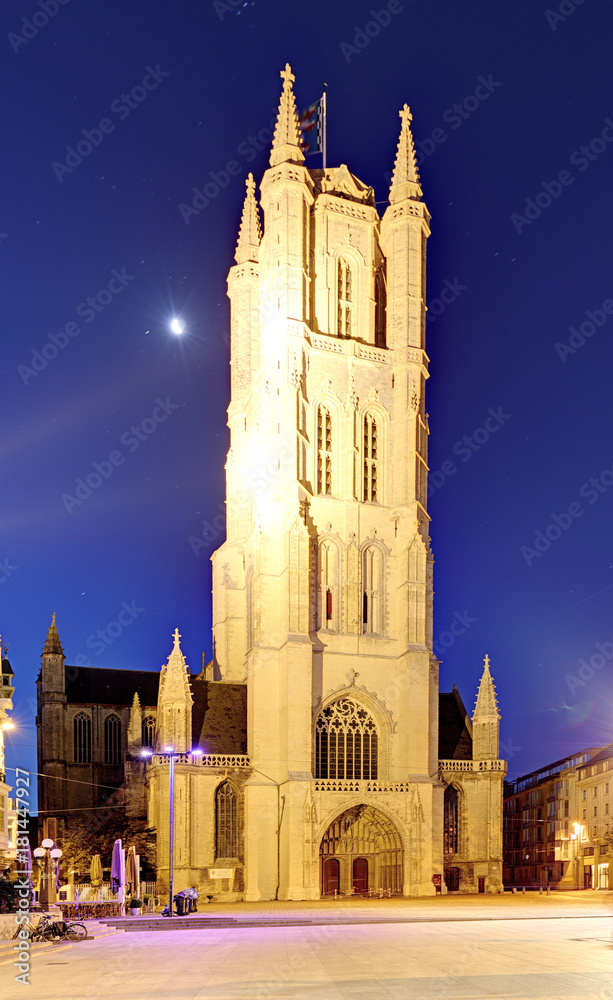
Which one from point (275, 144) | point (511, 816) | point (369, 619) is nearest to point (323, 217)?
point (275, 144)

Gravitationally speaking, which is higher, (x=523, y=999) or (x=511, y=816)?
(x=523, y=999)

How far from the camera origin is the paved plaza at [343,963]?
12703mm

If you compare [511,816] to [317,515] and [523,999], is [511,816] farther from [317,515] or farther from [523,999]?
[523,999]

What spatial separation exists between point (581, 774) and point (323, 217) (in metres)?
43.1

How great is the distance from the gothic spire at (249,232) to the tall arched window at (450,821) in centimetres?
3561

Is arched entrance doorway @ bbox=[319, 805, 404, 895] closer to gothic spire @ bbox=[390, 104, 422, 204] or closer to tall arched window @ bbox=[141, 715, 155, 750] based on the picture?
tall arched window @ bbox=[141, 715, 155, 750]

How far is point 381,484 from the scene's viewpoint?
175 ft

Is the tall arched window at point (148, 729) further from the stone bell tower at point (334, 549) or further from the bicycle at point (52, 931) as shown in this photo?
the bicycle at point (52, 931)

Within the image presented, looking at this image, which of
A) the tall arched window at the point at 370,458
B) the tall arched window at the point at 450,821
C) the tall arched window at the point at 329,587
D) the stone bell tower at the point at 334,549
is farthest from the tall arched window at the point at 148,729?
the tall arched window at the point at 370,458

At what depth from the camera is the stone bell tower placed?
152 feet

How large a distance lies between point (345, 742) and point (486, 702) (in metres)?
8.35

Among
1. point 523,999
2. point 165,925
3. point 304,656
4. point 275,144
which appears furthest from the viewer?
point 275,144

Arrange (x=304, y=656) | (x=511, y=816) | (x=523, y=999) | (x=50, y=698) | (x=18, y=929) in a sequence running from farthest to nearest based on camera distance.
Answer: (x=511, y=816)
(x=50, y=698)
(x=304, y=656)
(x=18, y=929)
(x=523, y=999)

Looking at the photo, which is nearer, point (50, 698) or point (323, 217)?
point (323, 217)
